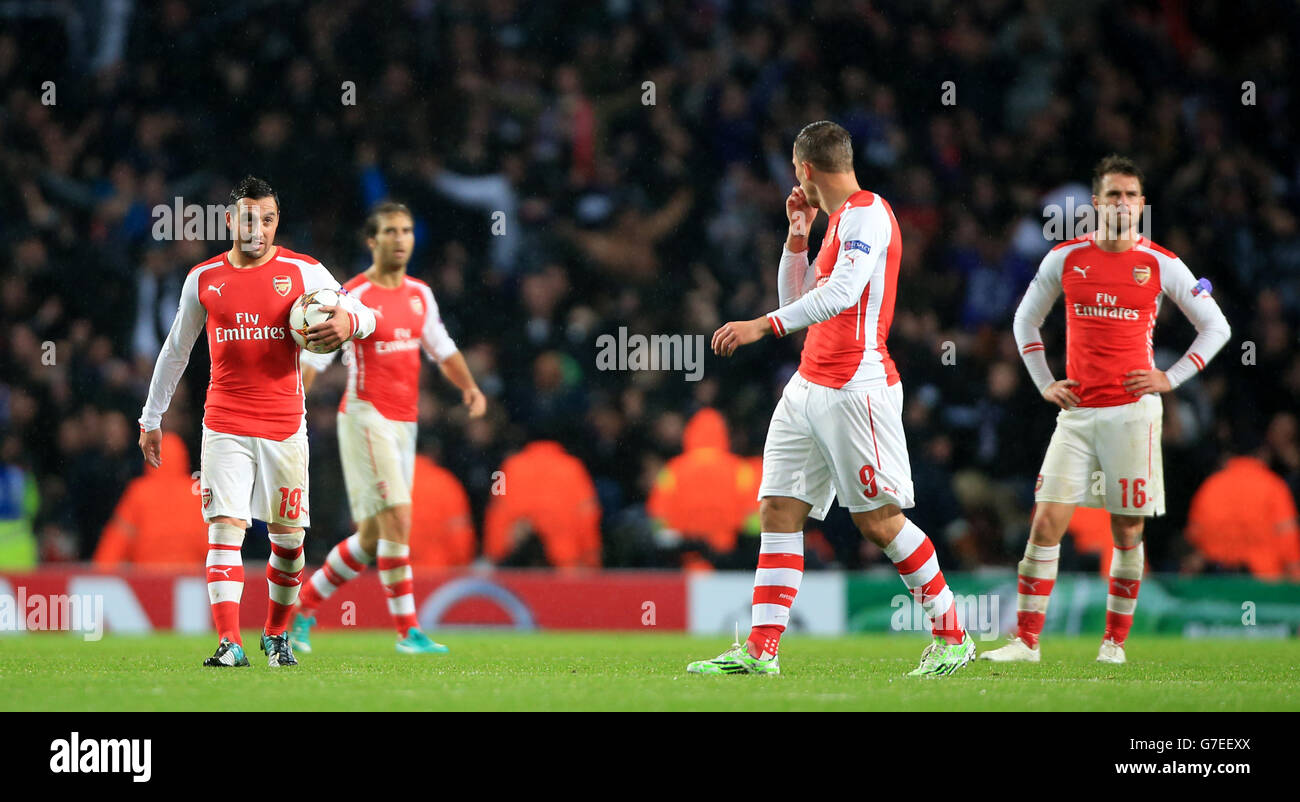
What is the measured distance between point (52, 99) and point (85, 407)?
3.84m

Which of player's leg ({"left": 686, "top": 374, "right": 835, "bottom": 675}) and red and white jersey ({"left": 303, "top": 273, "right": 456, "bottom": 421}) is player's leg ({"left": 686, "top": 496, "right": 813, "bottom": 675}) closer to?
player's leg ({"left": 686, "top": 374, "right": 835, "bottom": 675})

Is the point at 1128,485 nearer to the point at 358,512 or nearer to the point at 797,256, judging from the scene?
the point at 797,256

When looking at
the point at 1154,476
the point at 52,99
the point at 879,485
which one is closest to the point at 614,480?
the point at 1154,476

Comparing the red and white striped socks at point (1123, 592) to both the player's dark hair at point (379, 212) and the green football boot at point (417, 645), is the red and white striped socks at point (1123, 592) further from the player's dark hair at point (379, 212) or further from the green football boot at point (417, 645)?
the player's dark hair at point (379, 212)

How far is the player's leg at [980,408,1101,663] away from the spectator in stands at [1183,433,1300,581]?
13.4 ft

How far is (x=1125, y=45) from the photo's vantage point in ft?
48.2

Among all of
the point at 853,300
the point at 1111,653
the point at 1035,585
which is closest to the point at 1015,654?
the point at 1035,585

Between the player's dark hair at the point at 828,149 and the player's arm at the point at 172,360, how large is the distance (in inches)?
109

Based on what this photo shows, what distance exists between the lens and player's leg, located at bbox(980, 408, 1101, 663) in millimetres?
7641

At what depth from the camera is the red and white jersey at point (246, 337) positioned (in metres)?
6.78

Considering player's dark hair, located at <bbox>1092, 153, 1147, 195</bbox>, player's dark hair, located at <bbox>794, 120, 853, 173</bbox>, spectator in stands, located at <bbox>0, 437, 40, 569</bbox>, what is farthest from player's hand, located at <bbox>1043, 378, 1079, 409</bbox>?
spectator in stands, located at <bbox>0, 437, 40, 569</bbox>

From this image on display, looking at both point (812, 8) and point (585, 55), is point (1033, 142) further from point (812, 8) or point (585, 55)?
point (585, 55)

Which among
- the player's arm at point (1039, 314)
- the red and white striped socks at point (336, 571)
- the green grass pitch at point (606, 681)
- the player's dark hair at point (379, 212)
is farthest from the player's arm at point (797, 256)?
the red and white striped socks at point (336, 571)

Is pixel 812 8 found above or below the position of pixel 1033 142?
above
